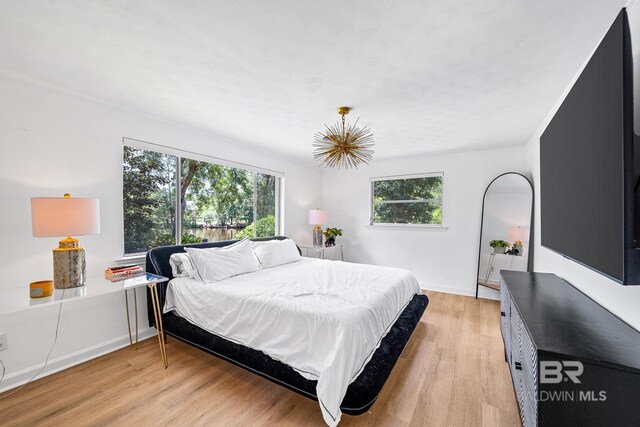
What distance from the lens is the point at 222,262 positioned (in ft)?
9.37

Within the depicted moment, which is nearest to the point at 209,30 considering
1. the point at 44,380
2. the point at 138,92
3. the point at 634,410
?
the point at 138,92

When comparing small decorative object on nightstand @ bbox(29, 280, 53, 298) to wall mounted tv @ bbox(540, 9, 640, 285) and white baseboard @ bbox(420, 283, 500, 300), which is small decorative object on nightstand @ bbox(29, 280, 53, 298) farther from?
white baseboard @ bbox(420, 283, 500, 300)

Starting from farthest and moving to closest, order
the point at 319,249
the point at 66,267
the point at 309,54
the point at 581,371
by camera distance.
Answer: the point at 319,249, the point at 66,267, the point at 309,54, the point at 581,371

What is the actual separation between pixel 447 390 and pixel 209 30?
294cm

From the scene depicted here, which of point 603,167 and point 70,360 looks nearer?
point 603,167

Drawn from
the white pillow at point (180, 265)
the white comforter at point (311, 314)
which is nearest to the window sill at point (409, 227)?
the white comforter at point (311, 314)

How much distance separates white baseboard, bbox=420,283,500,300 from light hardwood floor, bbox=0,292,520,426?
1.74 meters

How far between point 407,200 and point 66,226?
15.1 ft

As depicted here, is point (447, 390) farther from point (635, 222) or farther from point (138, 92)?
point (138, 92)

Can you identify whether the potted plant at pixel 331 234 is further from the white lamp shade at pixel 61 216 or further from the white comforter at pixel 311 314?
the white lamp shade at pixel 61 216


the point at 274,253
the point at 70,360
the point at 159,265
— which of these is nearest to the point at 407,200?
the point at 274,253

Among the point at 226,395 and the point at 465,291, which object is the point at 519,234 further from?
the point at 226,395

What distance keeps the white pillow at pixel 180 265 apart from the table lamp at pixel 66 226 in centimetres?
74

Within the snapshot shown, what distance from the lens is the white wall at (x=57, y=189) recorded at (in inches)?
81.1
